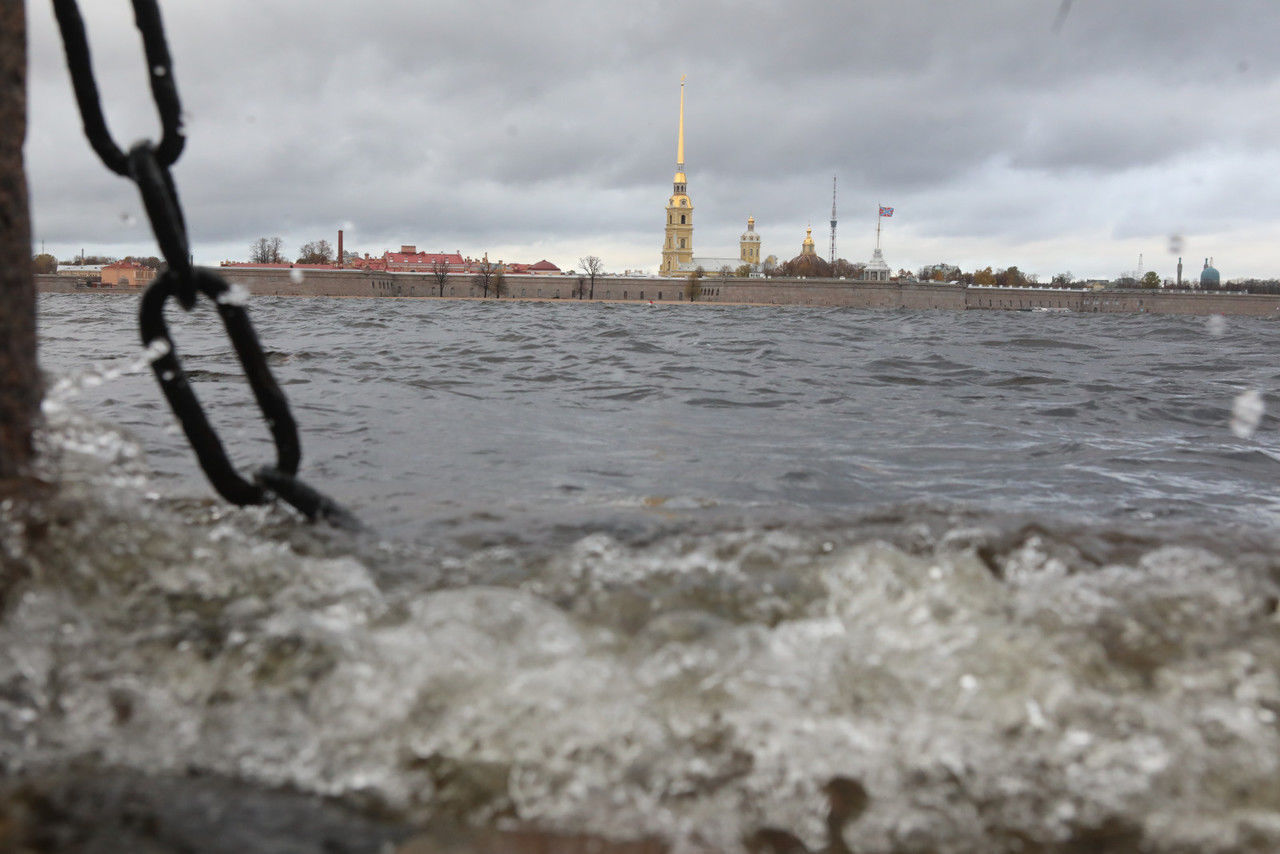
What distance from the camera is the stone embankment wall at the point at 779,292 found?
67812 mm

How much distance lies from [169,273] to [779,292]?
7957 centimetres

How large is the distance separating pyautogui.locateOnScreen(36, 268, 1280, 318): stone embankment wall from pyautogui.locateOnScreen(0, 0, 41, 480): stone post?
66.3 m

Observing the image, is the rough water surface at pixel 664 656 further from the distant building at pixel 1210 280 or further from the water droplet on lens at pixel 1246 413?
the distant building at pixel 1210 280

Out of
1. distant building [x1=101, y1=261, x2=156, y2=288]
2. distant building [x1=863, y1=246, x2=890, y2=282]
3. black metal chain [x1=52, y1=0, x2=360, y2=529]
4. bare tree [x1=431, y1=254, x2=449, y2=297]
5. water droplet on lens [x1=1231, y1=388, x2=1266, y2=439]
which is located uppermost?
distant building [x1=863, y1=246, x2=890, y2=282]

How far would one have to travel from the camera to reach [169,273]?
1560 mm

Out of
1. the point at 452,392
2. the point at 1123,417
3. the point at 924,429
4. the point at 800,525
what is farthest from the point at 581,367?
the point at 800,525

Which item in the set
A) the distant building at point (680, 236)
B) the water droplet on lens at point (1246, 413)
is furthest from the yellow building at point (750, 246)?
the water droplet on lens at point (1246, 413)

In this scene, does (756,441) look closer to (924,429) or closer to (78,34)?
(924,429)

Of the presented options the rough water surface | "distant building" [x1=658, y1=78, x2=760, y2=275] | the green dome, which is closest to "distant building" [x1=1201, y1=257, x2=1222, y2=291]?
the green dome

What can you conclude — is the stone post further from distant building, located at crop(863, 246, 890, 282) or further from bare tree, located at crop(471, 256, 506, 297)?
distant building, located at crop(863, 246, 890, 282)

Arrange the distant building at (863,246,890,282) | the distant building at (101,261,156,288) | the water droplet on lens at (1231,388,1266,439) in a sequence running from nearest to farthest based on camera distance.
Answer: the water droplet on lens at (1231,388,1266,439) < the distant building at (101,261,156,288) < the distant building at (863,246,890,282)

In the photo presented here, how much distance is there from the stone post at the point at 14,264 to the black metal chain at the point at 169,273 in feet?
0.30

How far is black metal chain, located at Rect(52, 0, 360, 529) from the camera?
150 cm

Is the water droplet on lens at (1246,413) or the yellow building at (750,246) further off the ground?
the yellow building at (750,246)
